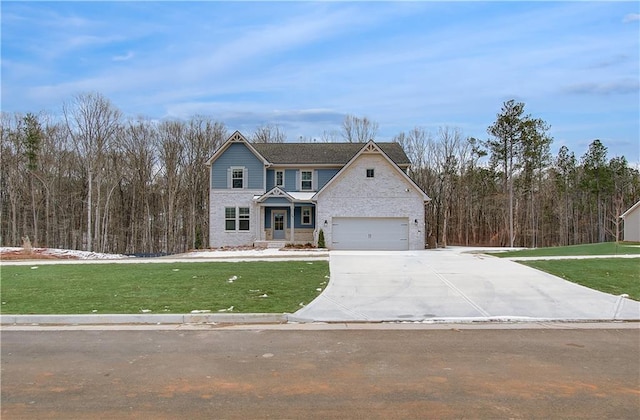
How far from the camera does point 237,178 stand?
33.7 meters

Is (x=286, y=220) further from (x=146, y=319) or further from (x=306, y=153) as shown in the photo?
(x=146, y=319)

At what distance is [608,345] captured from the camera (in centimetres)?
809

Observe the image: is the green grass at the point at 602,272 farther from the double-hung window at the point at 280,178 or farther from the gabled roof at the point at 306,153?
the double-hung window at the point at 280,178

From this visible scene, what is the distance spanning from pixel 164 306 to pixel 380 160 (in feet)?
72.4

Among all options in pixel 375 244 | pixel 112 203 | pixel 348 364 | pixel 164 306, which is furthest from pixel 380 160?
pixel 112 203

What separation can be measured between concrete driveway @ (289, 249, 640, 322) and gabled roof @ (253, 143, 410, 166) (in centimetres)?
1783

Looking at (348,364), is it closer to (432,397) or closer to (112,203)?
(432,397)

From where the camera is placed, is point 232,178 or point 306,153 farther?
point 306,153

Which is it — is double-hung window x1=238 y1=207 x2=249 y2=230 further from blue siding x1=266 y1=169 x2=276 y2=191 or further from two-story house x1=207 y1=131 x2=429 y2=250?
blue siding x1=266 y1=169 x2=276 y2=191

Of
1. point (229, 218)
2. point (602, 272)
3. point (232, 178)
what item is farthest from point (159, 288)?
point (232, 178)

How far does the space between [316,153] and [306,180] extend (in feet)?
7.71

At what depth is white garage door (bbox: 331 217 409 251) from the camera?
101 ft

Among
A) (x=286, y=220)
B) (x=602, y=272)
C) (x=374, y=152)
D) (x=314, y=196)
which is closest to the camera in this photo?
(x=602, y=272)

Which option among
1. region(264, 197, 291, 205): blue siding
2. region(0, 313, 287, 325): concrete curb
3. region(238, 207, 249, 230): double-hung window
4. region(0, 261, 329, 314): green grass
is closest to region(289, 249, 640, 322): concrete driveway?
region(0, 313, 287, 325): concrete curb
